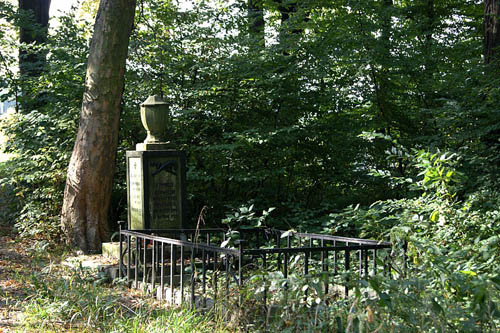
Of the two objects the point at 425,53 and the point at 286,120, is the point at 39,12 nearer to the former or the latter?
the point at 286,120

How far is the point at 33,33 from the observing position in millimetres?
11633

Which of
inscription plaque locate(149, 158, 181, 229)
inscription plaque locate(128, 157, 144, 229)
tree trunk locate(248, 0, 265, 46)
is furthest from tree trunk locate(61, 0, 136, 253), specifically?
tree trunk locate(248, 0, 265, 46)

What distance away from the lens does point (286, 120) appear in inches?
403

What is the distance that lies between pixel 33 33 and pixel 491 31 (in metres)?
9.44

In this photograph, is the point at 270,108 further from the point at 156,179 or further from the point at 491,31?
the point at 491,31

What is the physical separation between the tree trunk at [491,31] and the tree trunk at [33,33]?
8570 millimetres

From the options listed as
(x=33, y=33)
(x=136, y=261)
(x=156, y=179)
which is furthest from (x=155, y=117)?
(x=33, y=33)

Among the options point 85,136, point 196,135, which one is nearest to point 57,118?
point 85,136

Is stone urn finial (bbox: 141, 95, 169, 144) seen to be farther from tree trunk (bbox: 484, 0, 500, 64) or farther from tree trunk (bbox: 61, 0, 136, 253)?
tree trunk (bbox: 484, 0, 500, 64)

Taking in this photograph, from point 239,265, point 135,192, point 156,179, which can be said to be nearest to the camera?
point 239,265

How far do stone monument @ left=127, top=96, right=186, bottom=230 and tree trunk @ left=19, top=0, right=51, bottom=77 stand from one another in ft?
13.1

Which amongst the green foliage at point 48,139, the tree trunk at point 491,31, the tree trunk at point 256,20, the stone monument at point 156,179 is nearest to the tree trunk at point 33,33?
the green foliage at point 48,139

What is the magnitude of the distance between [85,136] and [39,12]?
6.07 meters

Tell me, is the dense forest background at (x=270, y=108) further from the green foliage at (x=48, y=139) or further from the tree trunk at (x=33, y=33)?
the tree trunk at (x=33, y=33)
